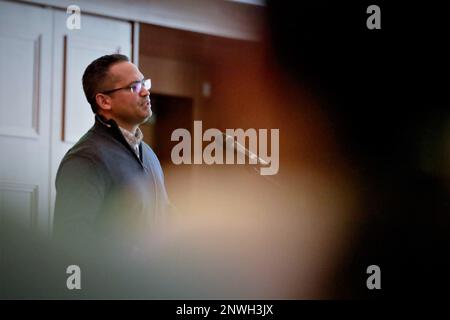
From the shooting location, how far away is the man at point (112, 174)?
1.84 meters

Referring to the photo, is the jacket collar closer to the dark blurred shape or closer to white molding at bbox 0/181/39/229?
white molding at bbox 0/181/39/229

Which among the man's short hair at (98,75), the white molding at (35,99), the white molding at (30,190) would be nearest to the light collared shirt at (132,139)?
the man's short hair at (98,75)

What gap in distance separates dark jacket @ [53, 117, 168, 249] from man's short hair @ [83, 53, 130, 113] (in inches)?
3.2

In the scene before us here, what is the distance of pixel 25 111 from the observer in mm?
2648

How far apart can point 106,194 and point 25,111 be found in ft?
2.83

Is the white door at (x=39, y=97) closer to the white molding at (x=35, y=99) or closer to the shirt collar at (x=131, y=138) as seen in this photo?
the white molding at (x=35, y=99)

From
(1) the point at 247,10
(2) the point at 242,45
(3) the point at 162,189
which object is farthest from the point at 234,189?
(2) the point at 242,45

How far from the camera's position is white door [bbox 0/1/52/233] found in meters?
2.55

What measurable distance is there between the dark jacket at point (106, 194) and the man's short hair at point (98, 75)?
0.26ft

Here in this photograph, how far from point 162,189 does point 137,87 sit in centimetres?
25
